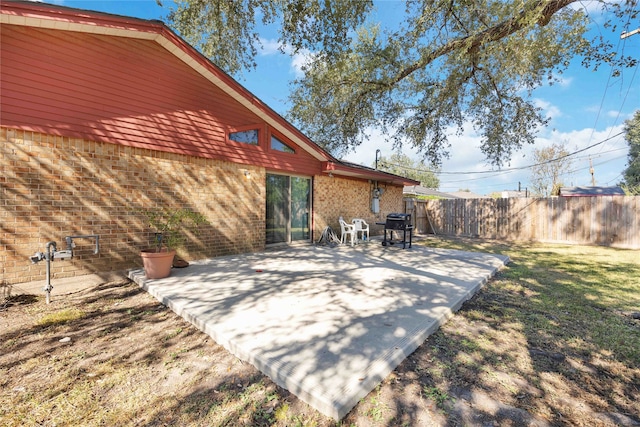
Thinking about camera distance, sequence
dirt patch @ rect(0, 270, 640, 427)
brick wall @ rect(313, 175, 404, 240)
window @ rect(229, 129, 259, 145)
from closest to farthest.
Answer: dirt patch @ rect(0, 270, 640, 427) < window @ rect(229, 129, 259, 145) < brick wall @ rect(313, 175, 404, 240)

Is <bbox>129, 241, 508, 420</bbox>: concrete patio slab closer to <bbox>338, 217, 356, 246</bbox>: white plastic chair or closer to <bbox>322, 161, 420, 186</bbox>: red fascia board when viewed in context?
<bbox>338, 217, 356, 246</bbox>: white plastic chair

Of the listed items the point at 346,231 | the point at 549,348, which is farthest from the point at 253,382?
the point at 346,231

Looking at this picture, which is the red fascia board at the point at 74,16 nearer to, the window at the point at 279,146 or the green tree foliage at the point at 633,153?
the window at the point at 279,146

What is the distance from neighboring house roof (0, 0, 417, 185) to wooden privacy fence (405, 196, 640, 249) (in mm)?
10579

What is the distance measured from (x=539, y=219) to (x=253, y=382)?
522 inches

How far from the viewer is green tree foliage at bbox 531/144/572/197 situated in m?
26.2

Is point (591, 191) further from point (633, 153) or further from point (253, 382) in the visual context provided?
point (253, 382)

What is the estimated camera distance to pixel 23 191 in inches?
162

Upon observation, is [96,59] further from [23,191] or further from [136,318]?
[136,318]

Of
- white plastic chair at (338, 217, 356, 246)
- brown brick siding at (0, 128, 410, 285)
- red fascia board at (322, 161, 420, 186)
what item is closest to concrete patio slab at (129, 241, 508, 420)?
brown brick siding at (0, 128, 410, 285)

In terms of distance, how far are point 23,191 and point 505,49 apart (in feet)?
30.2

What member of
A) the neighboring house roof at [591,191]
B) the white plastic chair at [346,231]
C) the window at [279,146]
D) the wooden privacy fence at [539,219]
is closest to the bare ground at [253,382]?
the window at [279,146]

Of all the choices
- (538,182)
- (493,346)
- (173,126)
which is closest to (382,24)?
(173,126)

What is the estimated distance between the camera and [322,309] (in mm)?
3367
